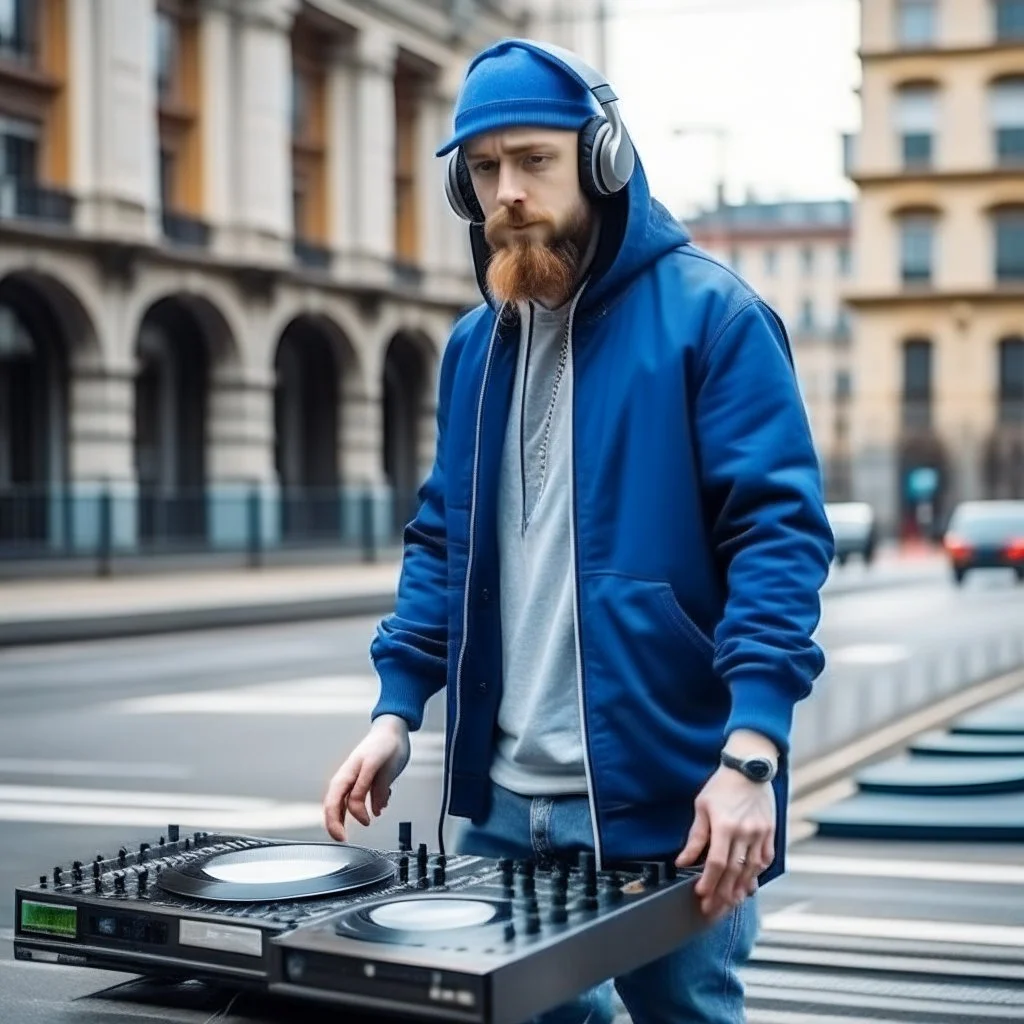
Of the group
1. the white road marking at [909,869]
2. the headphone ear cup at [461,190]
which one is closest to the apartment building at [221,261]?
the white road marking at [909,869]

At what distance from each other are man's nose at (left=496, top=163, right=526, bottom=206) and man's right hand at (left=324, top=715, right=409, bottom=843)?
78 cm

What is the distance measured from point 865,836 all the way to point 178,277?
97.2 ft

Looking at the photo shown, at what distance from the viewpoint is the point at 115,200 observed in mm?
33000

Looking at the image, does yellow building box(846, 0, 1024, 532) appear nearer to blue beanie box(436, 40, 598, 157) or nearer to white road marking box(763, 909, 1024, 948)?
white road marking box(763, 909, 1024, 948)

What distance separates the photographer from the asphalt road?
320 inches

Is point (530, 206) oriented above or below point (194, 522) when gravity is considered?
above

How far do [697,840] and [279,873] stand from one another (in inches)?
19.8

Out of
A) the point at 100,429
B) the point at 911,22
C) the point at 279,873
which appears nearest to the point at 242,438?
the point at 100,429

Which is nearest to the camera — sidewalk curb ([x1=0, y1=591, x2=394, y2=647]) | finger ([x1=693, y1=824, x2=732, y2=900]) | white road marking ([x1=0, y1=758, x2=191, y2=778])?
finger ([x1=693, y1=824, x2=732, y2=900])

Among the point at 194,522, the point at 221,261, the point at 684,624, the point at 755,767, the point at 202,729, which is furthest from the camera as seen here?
the point at 221,261

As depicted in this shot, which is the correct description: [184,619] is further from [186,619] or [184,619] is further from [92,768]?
[92,768]

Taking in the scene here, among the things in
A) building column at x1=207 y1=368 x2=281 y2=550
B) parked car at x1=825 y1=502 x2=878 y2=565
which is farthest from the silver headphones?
parked car at x1=825 y1=502 x2=878 y2=565

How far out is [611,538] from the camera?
8.02 feet

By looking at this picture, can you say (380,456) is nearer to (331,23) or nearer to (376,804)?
(331,23)
